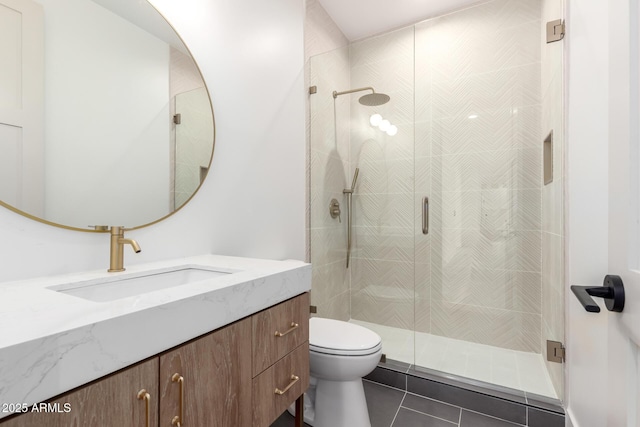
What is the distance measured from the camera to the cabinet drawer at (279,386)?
3.14 feet

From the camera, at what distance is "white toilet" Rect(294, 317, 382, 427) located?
1394 mm

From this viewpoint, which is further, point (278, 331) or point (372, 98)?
point (372, 98)

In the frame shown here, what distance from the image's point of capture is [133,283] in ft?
3.27

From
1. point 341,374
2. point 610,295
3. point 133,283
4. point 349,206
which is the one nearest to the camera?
point 610,295

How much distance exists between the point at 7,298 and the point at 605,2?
183 centimetres

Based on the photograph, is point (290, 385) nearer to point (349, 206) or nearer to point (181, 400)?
point (181, 400)

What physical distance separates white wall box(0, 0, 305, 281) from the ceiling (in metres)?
0.42

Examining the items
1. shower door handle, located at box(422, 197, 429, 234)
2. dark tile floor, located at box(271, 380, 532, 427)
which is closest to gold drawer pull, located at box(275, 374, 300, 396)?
dark tile floor, located at box(271, 380, 532, 427)

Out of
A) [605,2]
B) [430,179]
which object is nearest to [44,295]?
[605,2]

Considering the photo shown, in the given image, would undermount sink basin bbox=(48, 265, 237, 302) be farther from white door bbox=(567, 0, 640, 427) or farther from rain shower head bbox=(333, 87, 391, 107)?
rain shower head bbox=(333, 87, 391, 107)

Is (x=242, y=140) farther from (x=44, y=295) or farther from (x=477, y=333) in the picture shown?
(x=477, y=333)

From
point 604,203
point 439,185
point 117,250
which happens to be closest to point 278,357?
point 117,250

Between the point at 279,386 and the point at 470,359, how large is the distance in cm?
152

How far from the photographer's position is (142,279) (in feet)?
3.36
